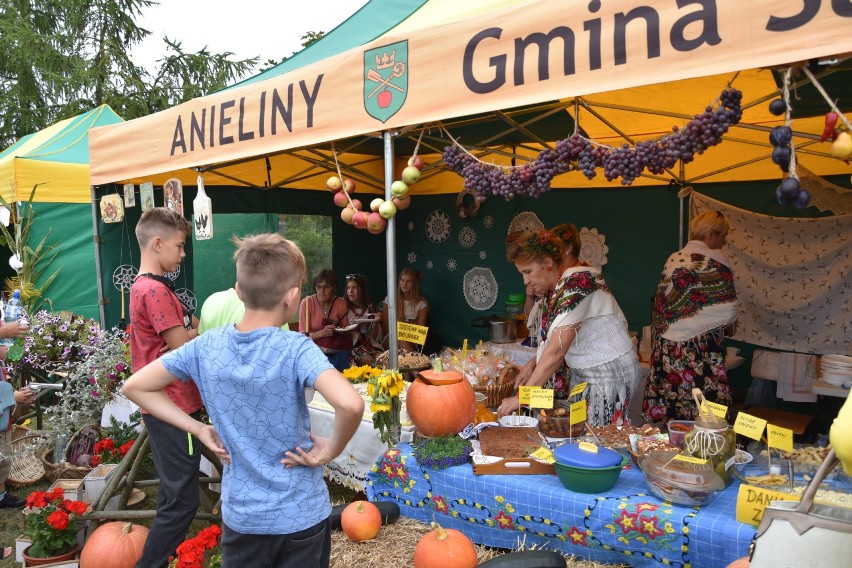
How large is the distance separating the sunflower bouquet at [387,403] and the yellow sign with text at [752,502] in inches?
57.4

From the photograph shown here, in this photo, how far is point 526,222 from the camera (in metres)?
6.94

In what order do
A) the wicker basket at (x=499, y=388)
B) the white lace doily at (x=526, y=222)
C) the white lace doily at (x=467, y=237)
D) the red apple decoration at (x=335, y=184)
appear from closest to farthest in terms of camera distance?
the wicker basket at (x=499, y=388) < the red apple decoration at (x=335, y=184) < the white lace doily at (x=526, y=222) < the white lace doily at (x=467, y=237)

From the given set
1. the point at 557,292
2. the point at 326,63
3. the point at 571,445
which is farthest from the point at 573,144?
the point at 326,63

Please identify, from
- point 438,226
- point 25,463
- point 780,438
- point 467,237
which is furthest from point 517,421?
point 438,226

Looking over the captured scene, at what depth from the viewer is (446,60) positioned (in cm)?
278

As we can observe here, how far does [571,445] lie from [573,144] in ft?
4.10

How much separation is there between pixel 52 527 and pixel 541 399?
254 cm

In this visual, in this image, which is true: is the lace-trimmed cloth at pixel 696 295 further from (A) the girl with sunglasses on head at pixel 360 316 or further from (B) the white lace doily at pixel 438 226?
(B) the white lace doily at pixel 438 226

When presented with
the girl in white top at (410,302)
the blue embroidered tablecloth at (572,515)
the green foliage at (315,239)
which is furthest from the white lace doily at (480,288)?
the blue embroidered tablecloth at (572,515)

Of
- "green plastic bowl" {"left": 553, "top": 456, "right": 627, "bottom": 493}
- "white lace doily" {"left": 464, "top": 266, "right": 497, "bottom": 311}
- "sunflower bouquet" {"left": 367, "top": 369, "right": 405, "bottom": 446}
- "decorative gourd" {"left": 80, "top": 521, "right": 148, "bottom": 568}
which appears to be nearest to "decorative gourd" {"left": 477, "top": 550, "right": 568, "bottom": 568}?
"green plastic bowl" {"left": 553, "top": 456, "right": 627, "bottom": 493}

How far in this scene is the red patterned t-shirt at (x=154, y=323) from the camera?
2.76 m

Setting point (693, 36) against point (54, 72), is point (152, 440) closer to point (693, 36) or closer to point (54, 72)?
point (693, 36)

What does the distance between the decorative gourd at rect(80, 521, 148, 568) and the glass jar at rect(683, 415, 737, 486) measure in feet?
8.20

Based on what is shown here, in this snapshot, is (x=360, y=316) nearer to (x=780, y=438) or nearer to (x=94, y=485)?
(x=94, y=485)
